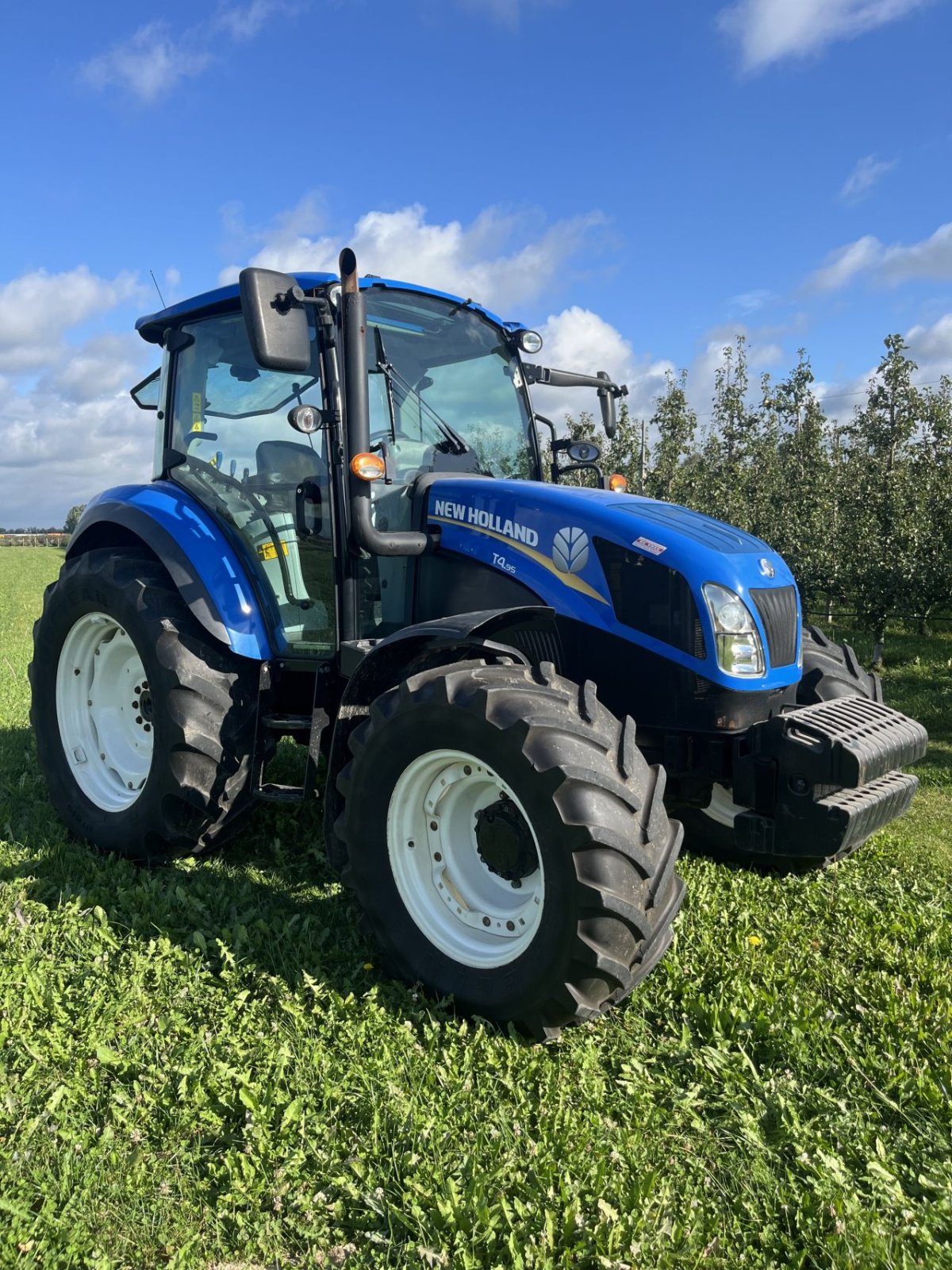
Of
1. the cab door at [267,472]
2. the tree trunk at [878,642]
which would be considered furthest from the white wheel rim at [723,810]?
the tree trunk at [878,642]

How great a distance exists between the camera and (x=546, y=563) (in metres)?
3.62

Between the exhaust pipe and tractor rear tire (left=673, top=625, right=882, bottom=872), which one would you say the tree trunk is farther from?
the exhaust pipe

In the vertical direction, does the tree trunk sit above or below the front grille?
below

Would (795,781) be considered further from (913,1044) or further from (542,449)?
(542,449)

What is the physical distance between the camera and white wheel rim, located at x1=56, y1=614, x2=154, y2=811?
4.54 meters

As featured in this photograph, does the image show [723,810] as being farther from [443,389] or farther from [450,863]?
[443,389]

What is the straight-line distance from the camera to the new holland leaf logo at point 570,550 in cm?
354

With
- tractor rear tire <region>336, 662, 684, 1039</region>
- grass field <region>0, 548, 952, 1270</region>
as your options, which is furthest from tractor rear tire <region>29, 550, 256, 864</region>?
tractor rear tire <region>336, 662, 684, 1039</region>

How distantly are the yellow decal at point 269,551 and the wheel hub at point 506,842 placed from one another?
1651 millimetres

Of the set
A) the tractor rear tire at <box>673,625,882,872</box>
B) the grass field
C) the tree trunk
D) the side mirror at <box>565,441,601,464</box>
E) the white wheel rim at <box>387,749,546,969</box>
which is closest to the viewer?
the grass field

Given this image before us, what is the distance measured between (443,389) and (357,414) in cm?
74

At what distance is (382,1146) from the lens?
2.43 metres

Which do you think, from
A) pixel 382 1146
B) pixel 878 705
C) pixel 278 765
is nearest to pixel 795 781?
pixel 878 705

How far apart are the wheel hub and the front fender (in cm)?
145
